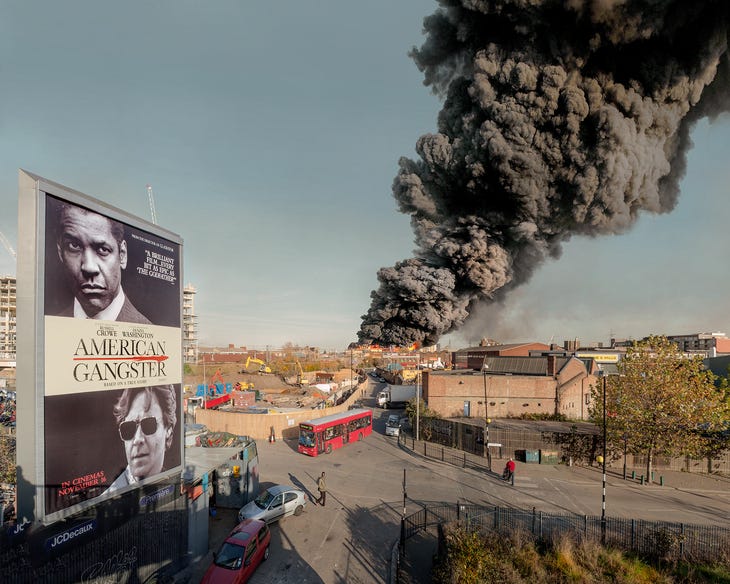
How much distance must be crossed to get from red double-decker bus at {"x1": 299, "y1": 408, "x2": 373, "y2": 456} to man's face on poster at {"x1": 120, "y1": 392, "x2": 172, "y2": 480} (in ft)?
49.0

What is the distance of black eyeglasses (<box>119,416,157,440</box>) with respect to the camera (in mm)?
9086

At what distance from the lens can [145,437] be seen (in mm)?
9734

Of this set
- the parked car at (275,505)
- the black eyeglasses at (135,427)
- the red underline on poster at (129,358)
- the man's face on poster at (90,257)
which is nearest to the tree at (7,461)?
the parked car at (275,505)

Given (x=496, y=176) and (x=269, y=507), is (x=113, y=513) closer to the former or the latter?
(x=269, y=507)

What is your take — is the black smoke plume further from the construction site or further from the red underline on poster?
the construction site

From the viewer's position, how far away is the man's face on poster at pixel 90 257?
313 inches

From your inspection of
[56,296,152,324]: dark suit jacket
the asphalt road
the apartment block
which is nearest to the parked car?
the asphalt road

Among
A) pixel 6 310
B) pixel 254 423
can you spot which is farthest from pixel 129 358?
pixel 6 310

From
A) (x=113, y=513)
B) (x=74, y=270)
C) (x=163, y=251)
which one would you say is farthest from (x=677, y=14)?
(x=113, y=513)

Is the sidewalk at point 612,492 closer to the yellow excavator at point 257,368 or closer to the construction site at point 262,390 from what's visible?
the construction site at point 262,390

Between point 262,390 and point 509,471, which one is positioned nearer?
point 509,471

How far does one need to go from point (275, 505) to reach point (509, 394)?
2239cm

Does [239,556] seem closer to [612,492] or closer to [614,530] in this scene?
[614,530]

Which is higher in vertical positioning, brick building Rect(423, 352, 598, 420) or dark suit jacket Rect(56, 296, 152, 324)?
dark suit jacket Rect(56, 296, 152, 324)
